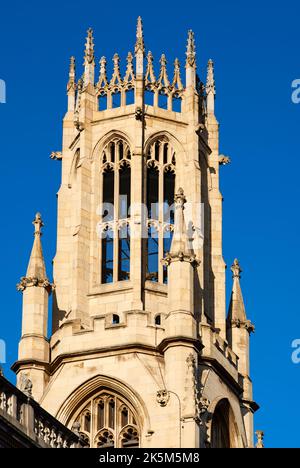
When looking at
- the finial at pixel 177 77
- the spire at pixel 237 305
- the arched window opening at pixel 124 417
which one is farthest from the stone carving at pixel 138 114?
the arched window opening at pixel 124 417

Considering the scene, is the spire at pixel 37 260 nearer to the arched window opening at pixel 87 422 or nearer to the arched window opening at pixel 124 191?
the arched window opening at pixel 124 191

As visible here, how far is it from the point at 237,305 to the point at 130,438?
300 inches

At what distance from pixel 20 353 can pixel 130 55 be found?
11.4 m

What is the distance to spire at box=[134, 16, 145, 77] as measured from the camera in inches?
2400

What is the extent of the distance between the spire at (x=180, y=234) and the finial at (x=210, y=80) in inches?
300

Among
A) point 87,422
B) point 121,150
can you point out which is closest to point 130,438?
point 87,422

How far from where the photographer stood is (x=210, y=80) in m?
63.6

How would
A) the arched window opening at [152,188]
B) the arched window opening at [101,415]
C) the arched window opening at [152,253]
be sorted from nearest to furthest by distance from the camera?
1. the arched window opening at [101,415]
2. the arched window opening at [152,253]
3. the arched window opening at [152,188]

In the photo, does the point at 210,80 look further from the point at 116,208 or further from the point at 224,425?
the point at 224,425

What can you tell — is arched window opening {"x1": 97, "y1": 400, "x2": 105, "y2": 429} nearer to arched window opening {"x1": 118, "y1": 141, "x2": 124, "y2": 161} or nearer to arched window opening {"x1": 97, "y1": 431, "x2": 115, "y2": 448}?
arched window opening {"x1": 97, "y1": 431, "x2": 115, "y2": 448}

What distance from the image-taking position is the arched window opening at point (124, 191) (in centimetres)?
5866

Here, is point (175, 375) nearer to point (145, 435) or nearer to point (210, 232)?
point (145, 435)

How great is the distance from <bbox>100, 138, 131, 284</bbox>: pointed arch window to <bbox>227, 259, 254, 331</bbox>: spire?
4.01m

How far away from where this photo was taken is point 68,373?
55.3 m
